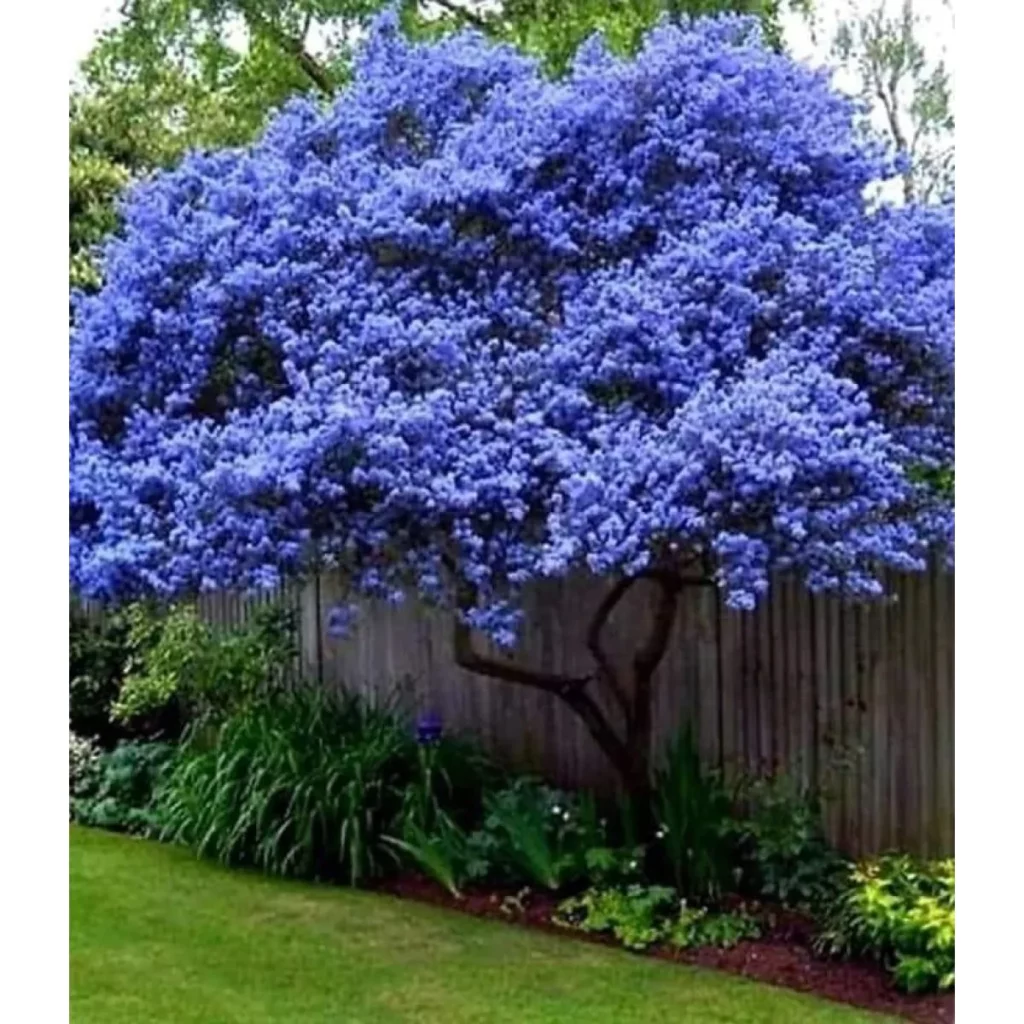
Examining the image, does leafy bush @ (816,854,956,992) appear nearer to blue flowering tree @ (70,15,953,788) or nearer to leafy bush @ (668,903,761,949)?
leafy bush @ (668,903,761,949)

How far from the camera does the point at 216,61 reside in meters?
4.26

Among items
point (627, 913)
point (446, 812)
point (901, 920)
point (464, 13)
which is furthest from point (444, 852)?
point (464, 13)

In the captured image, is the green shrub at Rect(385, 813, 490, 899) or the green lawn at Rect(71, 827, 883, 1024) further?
the green shrub at Rect(385, 813, 490, 899)

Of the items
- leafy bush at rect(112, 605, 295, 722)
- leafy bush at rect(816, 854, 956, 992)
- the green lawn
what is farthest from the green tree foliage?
leafy bush at rect(816, 854, 956, 992)

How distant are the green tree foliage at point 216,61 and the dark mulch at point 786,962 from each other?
158 cm

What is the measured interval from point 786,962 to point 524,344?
3.45 ft

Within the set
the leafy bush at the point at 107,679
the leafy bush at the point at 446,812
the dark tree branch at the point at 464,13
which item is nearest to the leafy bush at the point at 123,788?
the leafy bush at the point at 107,679

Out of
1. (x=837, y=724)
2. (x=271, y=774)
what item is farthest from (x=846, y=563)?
(x=271, y=774)

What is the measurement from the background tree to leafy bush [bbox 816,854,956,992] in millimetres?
1081

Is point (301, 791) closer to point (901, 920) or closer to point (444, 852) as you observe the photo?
point (444, 852)

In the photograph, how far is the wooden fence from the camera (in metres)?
2.91

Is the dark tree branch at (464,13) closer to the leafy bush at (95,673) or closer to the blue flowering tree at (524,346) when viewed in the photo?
the blue flowering tree at (524,346)
